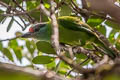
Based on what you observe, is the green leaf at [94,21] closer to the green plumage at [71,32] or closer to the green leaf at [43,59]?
the green plumage at [71,32]

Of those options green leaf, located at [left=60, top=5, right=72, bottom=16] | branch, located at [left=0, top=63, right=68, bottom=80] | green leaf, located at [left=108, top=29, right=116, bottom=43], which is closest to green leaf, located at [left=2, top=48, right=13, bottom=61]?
green leaf, located at [left=60, top=5, right=72, bottom=16]

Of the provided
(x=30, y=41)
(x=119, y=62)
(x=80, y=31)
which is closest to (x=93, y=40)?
(x=80, y=31)

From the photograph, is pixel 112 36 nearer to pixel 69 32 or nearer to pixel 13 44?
pixel 69 32

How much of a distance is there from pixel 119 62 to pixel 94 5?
6.7 inches

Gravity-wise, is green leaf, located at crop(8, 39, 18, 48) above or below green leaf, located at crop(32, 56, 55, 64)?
above

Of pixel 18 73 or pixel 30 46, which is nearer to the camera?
pixel 18 73

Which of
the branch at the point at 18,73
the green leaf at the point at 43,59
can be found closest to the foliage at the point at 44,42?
the green leaf at the point at 43,59

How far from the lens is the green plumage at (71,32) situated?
2160 millimetres

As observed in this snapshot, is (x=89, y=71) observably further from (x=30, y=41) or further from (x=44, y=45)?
(x=30, y=41)

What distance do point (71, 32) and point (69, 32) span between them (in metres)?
0.02

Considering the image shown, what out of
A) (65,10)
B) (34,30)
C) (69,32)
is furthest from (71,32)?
(34,30)

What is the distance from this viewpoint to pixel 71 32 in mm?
2277

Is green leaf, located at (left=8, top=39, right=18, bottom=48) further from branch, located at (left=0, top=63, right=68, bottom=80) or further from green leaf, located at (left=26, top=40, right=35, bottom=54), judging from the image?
branch, located at (left=0, top=63, right=68, bottom=80)

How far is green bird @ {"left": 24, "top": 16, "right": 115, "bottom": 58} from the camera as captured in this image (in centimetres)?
216
